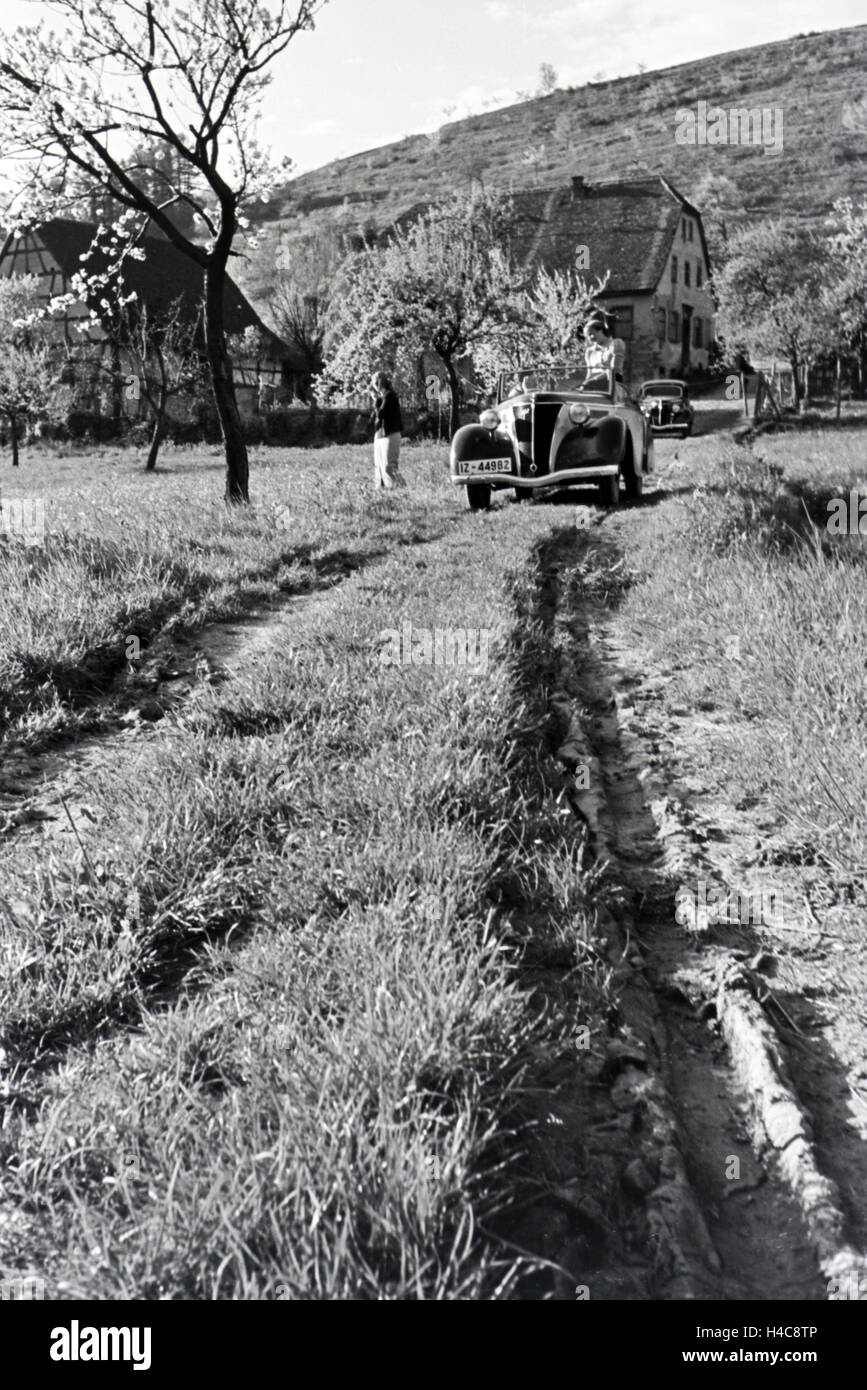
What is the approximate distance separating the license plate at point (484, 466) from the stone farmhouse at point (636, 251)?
38965 mm

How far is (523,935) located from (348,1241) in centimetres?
115

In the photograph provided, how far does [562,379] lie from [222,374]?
198 inches

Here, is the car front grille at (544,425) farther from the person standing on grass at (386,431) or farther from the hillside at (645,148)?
the hillside at (645,148)

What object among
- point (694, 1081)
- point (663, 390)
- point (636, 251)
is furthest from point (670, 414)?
point (694, 1081)

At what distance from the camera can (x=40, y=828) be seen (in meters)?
3.72

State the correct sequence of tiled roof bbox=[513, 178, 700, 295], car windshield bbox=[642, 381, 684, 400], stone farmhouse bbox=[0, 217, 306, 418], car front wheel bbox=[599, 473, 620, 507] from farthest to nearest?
1. tiled roof bbox=[513, 178, 700, 295]
2. stone farmhouse bbox=[0, 217, 306, 418]
3. car windshield bbox=[642, 381, 684, 400]
4. car front wheel bbox=[599, 473, 620, 507]

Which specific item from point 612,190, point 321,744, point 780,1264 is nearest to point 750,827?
point 321,744

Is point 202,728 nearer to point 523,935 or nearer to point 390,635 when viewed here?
point 390,635

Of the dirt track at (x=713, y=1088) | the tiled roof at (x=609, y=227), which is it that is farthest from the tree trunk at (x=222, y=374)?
the tiled roof at (x=609, y=227)

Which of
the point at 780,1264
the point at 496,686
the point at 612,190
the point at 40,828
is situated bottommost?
the point at 780,1264

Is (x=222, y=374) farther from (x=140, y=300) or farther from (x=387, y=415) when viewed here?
(x=140, y=300)

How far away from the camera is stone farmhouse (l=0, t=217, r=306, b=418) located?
4244 cm

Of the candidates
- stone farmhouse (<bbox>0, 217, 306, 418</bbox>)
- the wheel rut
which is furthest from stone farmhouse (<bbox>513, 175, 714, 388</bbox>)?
the wheel rut

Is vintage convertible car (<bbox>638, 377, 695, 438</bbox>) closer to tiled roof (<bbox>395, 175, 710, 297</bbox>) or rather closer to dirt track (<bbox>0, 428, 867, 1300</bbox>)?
tiled roof (<bbox>395, 175, 710, 297</bbox>)
